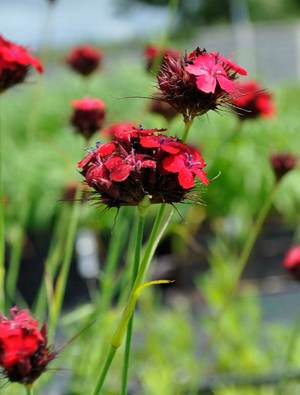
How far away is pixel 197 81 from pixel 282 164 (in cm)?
43

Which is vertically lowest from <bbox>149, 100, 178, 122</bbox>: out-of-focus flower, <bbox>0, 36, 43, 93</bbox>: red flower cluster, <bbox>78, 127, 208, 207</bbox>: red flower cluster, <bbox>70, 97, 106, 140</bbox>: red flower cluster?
<bbox>149, 100, 178, 122</bbox>: out-of-focus flower

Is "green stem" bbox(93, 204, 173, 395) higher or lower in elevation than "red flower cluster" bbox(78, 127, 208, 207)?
lower

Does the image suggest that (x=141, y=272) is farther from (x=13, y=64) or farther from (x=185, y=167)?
(x=13, y=64)

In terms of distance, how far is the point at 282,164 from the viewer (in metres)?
1.00

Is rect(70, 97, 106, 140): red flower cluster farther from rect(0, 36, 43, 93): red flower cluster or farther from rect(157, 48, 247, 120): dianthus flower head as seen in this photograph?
rect(157, 48, 247, 120): dianthus flower head

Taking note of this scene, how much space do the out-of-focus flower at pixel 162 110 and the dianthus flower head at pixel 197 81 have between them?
48 cm

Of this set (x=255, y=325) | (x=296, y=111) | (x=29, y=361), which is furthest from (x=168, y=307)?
(x=29, y=361)

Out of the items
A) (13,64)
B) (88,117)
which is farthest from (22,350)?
(88,117)

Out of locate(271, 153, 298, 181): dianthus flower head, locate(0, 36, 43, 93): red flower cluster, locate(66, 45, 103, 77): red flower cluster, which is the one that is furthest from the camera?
locate(66, 45, 103, 77): red flower cluster

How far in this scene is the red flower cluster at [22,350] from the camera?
0.59 m

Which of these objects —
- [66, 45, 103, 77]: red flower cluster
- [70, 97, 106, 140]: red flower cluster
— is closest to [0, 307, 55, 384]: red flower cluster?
[70, 97, 106, 140]: red flower cluster

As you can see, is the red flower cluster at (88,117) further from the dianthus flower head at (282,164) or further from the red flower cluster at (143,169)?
the red flower cluster at (143,169)

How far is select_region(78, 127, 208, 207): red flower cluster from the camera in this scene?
Result: 56 cm

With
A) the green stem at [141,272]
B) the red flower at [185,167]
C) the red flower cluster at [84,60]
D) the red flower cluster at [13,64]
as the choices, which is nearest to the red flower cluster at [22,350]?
the green stem at [141,272]
